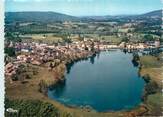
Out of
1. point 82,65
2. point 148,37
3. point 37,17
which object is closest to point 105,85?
point 82,65

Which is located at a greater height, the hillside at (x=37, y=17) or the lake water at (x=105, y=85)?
the hillside at (x=37, y=17)

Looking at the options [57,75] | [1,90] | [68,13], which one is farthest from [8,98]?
[68,13]

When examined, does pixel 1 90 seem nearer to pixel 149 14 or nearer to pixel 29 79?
pixel 29 79

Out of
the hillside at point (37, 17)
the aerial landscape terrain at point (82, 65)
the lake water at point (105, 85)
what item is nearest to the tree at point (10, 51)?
the aerial landscape terrain at point (82, 65)

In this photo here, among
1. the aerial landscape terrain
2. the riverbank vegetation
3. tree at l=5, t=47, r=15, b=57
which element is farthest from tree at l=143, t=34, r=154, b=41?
tree at l=5, t=47, r=15, b=57

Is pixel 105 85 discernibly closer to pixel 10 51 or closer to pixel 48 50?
pixel 48 50

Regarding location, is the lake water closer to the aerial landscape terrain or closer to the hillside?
the aerial landscape terrain

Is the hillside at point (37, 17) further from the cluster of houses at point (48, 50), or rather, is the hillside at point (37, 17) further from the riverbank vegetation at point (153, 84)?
the riverbank vegetation at point (153, 84)
